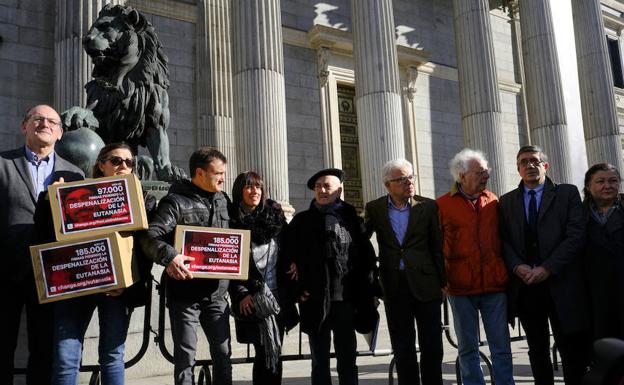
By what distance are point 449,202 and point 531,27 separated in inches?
604

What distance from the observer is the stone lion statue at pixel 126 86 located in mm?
7098

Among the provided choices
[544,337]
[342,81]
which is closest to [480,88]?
[342,81]

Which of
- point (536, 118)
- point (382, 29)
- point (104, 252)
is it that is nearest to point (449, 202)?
point (104, 252)

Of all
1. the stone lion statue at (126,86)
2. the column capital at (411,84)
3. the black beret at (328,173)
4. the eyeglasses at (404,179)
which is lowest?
the eyeglasses at (404,179)

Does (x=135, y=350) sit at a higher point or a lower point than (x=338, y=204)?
lower

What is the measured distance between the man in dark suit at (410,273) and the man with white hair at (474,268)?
0.66ft

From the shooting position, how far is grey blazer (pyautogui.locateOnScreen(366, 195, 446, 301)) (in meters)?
4.68

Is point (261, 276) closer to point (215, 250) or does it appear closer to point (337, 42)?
point (215, 250)

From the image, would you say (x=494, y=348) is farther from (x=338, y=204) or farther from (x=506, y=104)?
(x=506, y=104)

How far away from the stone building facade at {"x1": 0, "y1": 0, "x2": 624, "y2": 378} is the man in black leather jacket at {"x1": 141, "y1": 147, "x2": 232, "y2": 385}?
6.90 meters

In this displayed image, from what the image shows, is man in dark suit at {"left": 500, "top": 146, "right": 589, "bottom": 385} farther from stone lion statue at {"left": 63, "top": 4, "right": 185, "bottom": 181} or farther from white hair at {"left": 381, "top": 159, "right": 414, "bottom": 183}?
stone lion statue at {"left": 63, "top": 4, "right": 185, "bottom": 181}

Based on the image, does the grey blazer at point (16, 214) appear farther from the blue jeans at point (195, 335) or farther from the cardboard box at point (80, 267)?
the blue jeans at point (195, 335)

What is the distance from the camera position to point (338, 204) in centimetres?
482

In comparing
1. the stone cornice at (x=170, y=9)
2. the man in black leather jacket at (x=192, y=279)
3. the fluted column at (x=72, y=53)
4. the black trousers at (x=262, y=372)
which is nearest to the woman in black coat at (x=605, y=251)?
A: the black trousers at (x=262, y=372)
